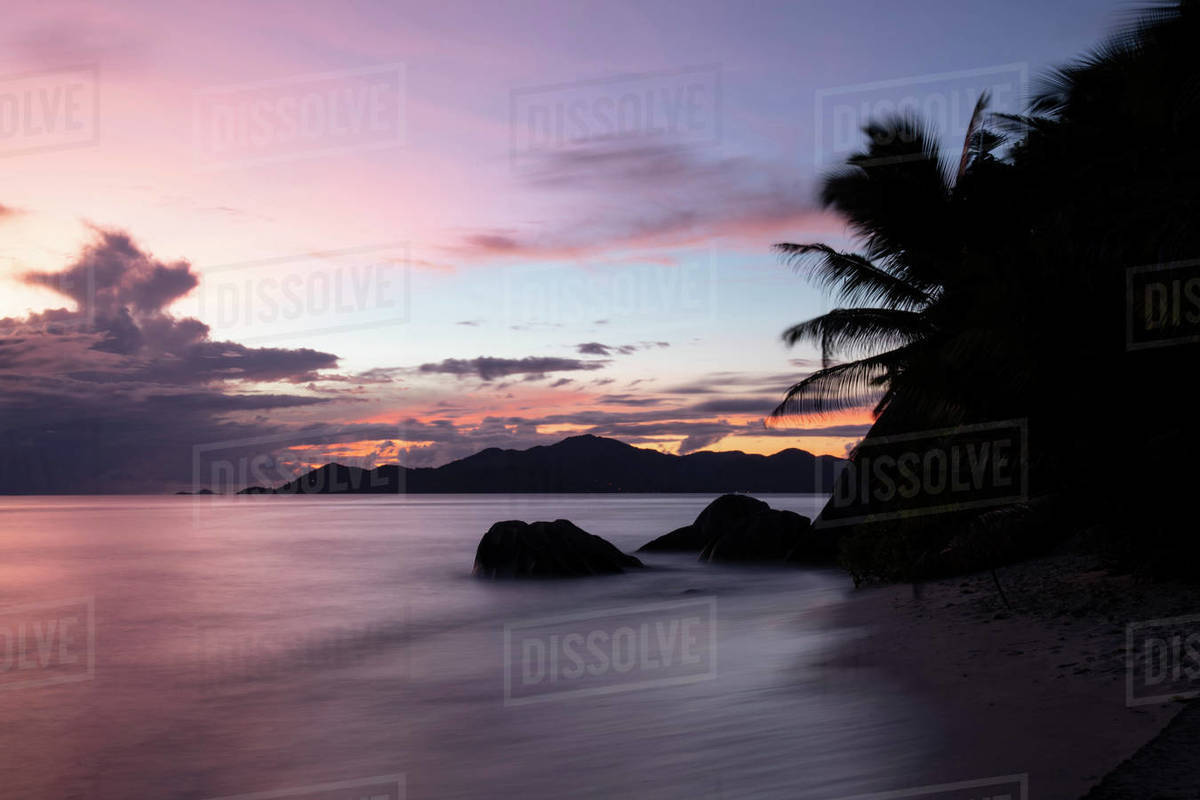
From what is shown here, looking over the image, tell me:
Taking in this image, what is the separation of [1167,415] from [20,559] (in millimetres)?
48476

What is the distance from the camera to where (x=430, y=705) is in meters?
11.8

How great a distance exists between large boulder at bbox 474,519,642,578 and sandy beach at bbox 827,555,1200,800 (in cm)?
1261

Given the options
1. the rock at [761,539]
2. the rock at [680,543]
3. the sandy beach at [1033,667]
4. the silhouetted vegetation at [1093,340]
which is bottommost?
the rock at [680,543]

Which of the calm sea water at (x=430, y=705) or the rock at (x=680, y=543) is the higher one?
the calm sea water at (x=430, y=705)

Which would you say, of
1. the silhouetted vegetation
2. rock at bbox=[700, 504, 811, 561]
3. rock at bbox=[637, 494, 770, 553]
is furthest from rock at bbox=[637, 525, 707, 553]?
the silhouetted vegetation

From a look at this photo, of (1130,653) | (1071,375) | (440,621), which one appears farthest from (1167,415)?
(440,621)

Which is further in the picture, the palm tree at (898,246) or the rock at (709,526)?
the rock at (709,526)

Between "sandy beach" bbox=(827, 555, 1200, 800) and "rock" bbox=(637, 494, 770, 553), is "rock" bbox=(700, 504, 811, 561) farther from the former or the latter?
"sandy beach" bbox=(827, 555, 1200, 800)

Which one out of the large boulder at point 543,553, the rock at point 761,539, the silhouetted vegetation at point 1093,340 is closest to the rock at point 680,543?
the rock at point 761,539

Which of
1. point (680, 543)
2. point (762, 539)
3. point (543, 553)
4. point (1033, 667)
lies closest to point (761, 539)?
point (762, 539)

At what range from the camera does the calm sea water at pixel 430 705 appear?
7.85m

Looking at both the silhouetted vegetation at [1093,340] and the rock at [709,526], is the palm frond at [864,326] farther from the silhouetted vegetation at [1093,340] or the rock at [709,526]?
the rock at [709,526]

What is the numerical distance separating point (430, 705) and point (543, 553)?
48.9ft

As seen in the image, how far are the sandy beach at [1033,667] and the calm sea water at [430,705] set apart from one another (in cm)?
47
